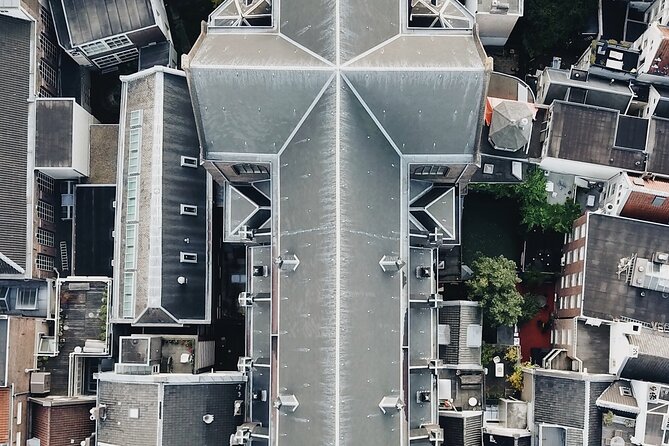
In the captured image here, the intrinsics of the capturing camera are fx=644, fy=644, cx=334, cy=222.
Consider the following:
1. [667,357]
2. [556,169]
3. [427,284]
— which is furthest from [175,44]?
[667,357]

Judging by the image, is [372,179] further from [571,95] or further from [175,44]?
[175,44]

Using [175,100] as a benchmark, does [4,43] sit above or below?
above

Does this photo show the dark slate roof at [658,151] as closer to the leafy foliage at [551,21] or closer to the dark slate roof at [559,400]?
the leafy foliage at [551,21]

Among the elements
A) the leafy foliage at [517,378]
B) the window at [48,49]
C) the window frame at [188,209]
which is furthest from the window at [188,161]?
the leafy foliage at [517,378]

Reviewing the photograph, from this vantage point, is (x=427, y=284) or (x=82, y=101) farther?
(x=82, y=101)

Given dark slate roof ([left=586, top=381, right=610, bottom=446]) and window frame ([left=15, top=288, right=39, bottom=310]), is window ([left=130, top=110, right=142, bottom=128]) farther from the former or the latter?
dark slate roof ([left=586, top=381, right=610, bottom=446])

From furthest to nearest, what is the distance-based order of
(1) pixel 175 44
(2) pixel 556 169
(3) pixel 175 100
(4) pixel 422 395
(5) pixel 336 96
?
(1) pixel 175 44 → (2) pixel 556 169 → (3) pixel 175 100 → (4) pixel 422 395 → (5) pixel 336 96

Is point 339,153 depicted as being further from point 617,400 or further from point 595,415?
point 617,400

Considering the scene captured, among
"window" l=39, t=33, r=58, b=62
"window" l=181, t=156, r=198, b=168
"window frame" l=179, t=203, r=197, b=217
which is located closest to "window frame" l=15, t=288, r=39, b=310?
"window frame" l=179, t=203, r=197, b=217
